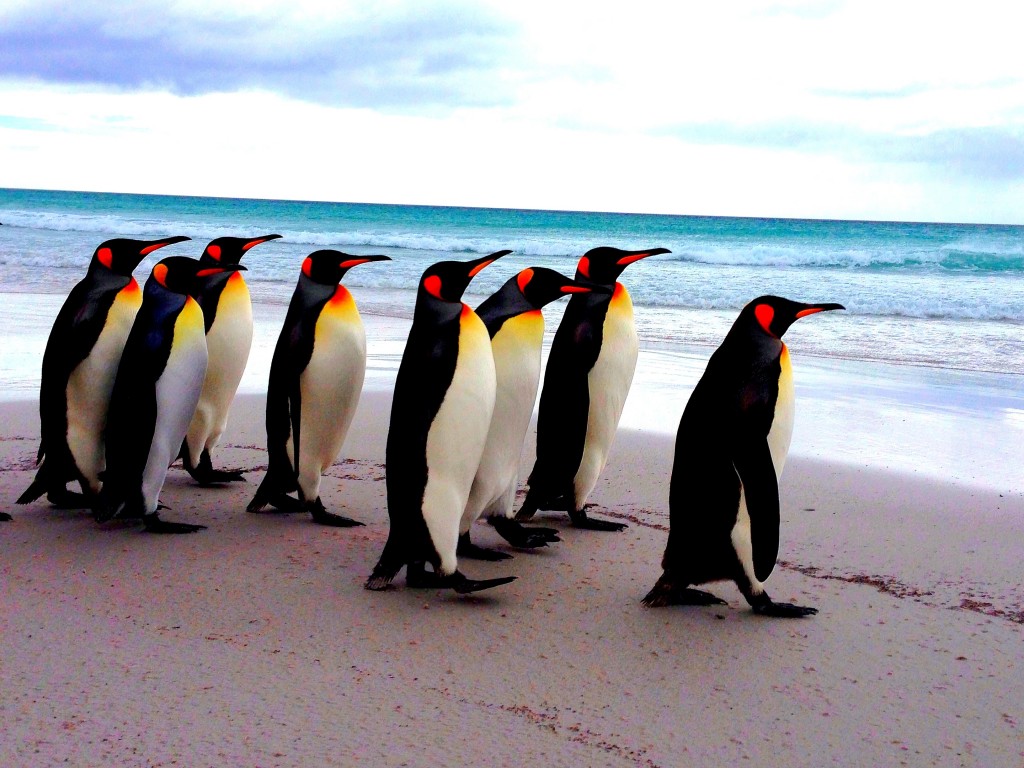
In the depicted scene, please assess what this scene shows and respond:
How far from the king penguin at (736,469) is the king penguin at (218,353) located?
8.44 ft

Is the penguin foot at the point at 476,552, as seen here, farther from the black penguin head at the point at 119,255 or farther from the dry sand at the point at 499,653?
the black penguin head at the point at 119,255

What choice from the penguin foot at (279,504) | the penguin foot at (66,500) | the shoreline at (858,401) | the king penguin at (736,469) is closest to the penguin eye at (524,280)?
the king penguin at (736,469)

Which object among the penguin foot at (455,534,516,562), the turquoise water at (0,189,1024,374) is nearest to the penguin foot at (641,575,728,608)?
the penguin foot at (455,534,516,562)

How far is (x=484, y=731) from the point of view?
257cm

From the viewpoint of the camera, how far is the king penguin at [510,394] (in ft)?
13.3

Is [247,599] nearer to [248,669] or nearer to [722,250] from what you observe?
[248,669]

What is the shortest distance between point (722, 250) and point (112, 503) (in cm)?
3153

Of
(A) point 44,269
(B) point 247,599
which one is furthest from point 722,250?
(B) point 247,599

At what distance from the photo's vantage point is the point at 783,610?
3.48m

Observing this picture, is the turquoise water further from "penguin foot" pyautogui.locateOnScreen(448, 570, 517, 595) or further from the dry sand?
"penguin foot" pyautogui.locateOnScreen(448, 570, 517, 595)

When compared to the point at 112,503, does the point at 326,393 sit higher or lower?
higher

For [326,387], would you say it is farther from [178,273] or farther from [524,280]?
[524,280]

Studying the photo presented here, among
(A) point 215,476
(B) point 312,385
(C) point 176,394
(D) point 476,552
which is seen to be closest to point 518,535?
(D) point 476,552

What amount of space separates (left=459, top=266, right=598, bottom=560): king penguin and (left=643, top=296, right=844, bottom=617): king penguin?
72cm
